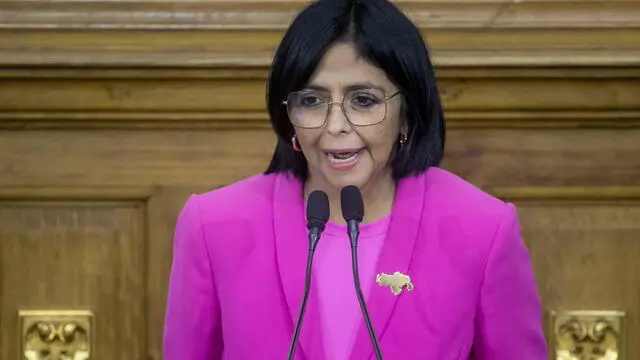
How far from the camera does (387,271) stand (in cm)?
136

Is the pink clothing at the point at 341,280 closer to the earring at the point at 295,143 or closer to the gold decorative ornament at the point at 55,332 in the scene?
the earring at the point at 295,143

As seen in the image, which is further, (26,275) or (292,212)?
(26,275)

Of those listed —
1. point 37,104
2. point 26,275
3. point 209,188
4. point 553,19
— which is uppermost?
point 553,19

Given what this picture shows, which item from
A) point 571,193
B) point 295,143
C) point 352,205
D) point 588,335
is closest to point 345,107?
point 295,143

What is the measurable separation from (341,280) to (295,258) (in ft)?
0.23

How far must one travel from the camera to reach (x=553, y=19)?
205 cm

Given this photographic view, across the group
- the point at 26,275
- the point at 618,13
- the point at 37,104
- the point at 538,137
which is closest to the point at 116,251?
the point at 26,275

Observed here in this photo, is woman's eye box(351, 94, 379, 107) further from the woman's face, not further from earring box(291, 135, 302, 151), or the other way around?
earring box(291, 135, 302, 151)

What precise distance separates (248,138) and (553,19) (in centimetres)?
65

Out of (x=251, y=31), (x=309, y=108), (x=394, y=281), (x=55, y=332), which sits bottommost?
(x=55, y=332)

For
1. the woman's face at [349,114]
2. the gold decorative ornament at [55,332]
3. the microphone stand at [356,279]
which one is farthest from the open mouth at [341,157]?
the gold decorative ornament at [55,332]

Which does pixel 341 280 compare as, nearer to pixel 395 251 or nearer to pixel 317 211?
pixel 395 251

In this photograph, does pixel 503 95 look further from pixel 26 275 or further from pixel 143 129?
pixel 26 275

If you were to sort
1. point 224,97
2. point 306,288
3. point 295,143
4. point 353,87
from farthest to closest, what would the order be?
1. point 224,97
2. point 295,143
3. point 353,87
4. point 306,288
